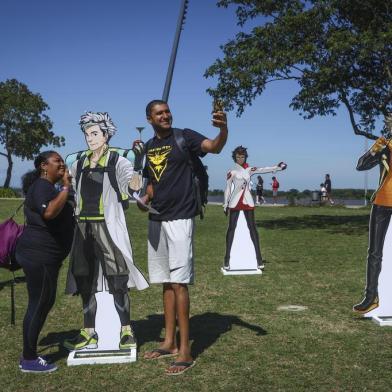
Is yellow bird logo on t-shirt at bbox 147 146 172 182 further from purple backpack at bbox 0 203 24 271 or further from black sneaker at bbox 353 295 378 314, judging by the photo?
black sneaker at bbox 353 295 378 314

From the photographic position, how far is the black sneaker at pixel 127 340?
489cm

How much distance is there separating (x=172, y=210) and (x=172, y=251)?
1.14 feet

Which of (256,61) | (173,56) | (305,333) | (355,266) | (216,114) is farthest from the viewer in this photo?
(256,61)

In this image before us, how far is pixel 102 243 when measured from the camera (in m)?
4.84

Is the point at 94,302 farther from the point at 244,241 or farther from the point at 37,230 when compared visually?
the point at 244,241

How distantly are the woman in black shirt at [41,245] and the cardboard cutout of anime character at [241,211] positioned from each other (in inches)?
207

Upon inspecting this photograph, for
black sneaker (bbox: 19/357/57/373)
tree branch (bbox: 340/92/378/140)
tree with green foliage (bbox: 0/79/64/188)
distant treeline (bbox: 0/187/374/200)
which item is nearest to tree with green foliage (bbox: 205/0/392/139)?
tree branch (bbox: 340/92/378/140)

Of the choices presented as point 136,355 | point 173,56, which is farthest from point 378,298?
point 173,56

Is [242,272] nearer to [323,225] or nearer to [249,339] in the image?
[249,339]

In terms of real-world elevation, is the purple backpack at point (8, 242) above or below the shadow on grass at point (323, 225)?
above

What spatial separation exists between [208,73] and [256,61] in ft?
6.34

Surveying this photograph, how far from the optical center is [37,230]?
443 centimetres

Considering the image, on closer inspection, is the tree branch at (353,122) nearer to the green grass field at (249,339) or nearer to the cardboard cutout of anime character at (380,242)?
the green grass field at (249,339)

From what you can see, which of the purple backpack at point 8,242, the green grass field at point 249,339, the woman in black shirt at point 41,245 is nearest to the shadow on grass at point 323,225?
the green grass field at point 249,339
